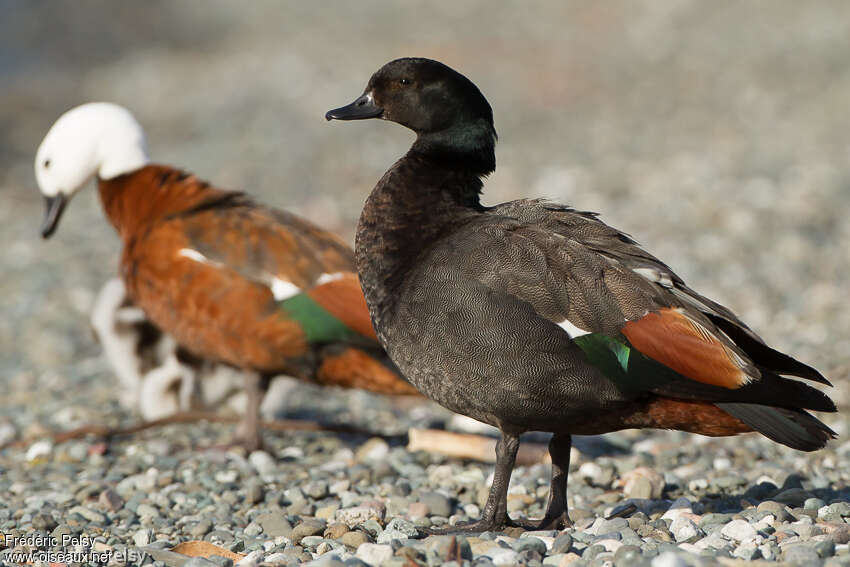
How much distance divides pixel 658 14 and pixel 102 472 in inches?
921

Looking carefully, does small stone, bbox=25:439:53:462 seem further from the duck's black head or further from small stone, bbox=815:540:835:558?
small stone, bbox=815:540:835:558

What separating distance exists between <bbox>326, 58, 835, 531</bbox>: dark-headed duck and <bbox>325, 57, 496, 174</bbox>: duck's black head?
313 millimetres

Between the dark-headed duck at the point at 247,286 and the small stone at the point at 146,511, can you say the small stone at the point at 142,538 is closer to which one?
the small stone at the point at 146,511

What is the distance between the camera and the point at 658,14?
88.8 feet

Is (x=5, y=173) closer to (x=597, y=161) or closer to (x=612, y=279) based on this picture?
(x=597, y=161)

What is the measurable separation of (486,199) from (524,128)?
15.1 feet

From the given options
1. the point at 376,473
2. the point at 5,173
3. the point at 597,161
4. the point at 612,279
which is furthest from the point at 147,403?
the point at 5,173

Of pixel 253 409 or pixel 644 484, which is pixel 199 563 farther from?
pixel 253 409

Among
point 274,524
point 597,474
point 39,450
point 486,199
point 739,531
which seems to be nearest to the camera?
point 739,531

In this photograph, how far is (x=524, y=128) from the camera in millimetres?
18297

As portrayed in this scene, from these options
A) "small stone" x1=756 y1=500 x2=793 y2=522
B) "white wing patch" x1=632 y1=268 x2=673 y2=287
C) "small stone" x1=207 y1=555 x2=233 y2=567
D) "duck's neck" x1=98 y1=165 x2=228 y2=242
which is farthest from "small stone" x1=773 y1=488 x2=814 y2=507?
"duck's neck" x1=98 y1=165 x2=228 y2=242

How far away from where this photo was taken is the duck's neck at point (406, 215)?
4.72 m

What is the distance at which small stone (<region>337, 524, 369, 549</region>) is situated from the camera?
4488 millimetres

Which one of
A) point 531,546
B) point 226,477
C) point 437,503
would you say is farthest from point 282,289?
point 531,546
